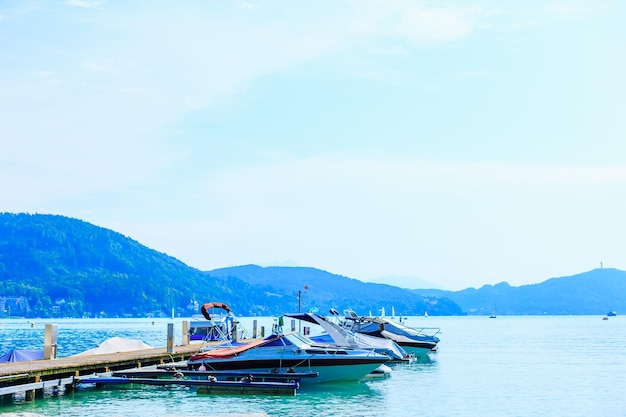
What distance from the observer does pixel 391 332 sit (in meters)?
65.6

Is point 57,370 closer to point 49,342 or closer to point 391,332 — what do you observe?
point 49,342

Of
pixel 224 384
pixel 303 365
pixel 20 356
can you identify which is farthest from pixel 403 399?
pixel 20 356

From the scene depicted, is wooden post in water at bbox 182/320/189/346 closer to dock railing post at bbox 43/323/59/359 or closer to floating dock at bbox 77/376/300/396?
dock railing post at bbox 43/323/59/359

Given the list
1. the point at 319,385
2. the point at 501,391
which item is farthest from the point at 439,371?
the point at 319,385

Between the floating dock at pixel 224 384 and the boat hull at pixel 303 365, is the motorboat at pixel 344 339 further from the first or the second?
the floating dock at pixel 224 384

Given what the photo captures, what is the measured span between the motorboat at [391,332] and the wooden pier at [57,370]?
17504 millimetres

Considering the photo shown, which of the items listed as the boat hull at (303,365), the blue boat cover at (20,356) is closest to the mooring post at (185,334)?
the blue boat cover at (20,356)

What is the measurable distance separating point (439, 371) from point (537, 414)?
20.6 metres

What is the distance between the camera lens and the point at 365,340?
51.2 metres

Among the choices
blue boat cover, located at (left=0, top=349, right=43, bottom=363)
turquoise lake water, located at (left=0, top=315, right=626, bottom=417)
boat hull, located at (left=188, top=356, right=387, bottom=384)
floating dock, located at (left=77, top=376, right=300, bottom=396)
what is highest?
blue boat cover, located at (left=0, top=349, right=43, bottom=363)

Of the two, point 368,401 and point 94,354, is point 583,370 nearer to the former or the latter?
point 368,401

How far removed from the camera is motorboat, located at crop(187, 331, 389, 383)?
130 ft

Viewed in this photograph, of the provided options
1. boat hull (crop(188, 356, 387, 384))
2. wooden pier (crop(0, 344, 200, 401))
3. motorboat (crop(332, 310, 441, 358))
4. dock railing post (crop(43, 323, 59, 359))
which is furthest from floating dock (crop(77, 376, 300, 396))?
motorboat (crop(332, 310, 441, 358))

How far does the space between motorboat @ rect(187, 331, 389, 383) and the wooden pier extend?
4.25 m
